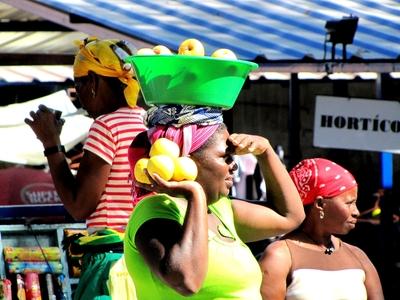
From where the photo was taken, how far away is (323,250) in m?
5.95

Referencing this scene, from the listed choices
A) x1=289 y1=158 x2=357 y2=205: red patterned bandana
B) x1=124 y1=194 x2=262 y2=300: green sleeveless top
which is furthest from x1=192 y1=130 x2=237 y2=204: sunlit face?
x1=289 y1=158 x2=357 y2=205: red patterned bandana

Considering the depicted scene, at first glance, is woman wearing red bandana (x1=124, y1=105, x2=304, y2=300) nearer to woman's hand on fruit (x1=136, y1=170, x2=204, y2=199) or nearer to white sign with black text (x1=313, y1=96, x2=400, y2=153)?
woman's hand on fruit (x1=136, y1=170, x2=204, y2=199)

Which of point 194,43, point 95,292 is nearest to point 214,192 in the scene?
point 194,43

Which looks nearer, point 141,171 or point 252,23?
point 141,171

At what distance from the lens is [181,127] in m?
4.33

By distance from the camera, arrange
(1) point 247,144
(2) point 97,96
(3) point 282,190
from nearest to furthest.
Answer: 1. (1) point 247,144
2. (3) point 282,190
3. (2) point 97,96

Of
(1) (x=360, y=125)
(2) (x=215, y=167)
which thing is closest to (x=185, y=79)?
(2) (x=215, y=167)

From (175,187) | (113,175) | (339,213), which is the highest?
(175,187)

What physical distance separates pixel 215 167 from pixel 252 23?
17.6ft

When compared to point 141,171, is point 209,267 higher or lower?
lower

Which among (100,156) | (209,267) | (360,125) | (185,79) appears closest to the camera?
(209,267)

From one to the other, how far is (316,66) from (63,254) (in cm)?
254

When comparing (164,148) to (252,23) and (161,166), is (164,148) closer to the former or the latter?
(161,166)

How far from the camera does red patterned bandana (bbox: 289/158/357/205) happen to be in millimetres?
5977
